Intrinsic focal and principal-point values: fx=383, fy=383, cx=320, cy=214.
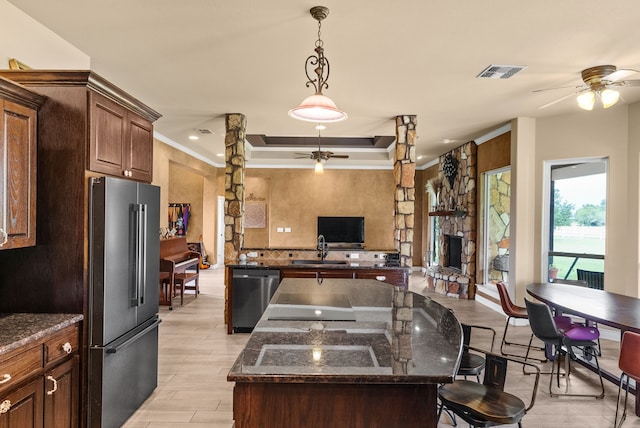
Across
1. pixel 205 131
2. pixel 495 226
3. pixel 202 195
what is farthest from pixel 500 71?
pixel 202 195

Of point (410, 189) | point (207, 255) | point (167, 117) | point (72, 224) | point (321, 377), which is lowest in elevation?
point (207, 255)

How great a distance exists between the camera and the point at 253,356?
1574 mm

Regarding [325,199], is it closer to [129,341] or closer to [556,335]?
[556,335]

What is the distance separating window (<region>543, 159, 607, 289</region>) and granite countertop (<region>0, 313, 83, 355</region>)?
5.56 m

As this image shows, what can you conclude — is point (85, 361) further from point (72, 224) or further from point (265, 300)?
point (265, 300)

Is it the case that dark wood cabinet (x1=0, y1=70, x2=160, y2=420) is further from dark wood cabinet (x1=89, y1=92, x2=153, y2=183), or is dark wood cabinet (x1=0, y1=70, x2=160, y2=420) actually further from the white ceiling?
the white ceiling

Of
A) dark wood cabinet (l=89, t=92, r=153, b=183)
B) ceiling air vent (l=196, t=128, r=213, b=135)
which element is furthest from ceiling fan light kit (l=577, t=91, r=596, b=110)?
ceiling air vent (l=196, t=128, r=213, b=135)

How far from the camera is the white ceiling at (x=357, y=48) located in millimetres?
2693

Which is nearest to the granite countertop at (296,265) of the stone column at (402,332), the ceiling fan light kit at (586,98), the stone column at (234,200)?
the stone column at (234,200)

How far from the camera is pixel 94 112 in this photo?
7.86 feet

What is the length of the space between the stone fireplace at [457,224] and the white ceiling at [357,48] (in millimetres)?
2151

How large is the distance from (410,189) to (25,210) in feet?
14.2

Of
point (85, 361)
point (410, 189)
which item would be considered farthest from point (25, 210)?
point (410, 189)

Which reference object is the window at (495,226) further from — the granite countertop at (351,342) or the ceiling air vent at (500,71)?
the granite countertop at (351,342)
